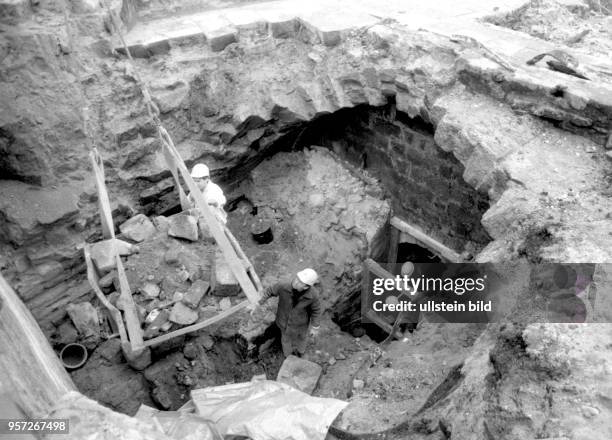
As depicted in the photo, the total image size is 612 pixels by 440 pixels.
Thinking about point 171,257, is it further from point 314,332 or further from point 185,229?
point 314,332

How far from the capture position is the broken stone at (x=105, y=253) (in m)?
4.34

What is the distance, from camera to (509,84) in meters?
4.53

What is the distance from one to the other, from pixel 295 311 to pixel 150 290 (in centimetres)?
135

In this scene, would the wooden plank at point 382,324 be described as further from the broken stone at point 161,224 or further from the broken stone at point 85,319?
the broken stone at point 85,319

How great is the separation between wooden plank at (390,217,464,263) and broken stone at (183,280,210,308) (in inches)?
101

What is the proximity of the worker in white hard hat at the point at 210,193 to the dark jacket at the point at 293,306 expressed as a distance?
90cm

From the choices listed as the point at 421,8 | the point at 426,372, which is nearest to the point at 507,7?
the point at 421,8

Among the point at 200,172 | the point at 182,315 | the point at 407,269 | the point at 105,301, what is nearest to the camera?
the point at 105,301

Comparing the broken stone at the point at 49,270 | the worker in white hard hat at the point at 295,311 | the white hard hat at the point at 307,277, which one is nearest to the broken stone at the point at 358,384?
the worker in white hard hat at the point at 295,311

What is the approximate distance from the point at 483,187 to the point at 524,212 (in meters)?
0.57

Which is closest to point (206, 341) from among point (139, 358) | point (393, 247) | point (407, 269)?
point (139, 358)

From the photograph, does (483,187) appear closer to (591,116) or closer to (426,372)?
(591,116)

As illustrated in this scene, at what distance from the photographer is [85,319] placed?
4.48 meters

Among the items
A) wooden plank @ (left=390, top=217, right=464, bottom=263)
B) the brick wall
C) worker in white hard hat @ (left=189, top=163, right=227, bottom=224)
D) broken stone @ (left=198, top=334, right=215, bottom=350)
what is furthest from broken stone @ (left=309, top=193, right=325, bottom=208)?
broken stone @ (left=198, top=334, right=215, bottom=350)
